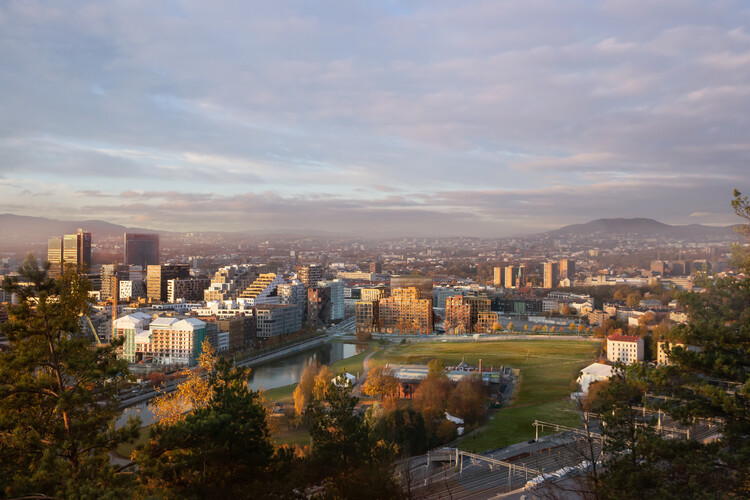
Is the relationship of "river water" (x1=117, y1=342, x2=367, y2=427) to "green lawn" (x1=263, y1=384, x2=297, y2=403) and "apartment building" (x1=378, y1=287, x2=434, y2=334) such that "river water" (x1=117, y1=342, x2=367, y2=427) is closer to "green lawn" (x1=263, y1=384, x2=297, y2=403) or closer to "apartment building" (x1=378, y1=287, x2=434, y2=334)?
"green lawn" (x1=263, y1=384, x2=297, y2=403)

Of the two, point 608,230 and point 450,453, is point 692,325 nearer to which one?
point 450,453

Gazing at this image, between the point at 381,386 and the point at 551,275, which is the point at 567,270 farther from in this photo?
the point at 381,386

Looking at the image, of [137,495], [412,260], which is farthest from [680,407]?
[412,260]

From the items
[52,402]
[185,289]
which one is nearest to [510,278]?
[185,289]

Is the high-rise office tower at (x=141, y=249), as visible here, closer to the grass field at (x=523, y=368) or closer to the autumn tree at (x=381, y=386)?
the grass field at (x=523, y=368)

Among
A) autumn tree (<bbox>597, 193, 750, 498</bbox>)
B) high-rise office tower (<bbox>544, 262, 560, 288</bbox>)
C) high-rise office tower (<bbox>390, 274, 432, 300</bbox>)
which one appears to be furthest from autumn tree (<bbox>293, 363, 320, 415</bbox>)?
high-rise office tower (<bbox>544, 262, 560, 288</bbox>)
